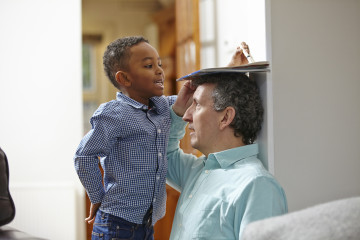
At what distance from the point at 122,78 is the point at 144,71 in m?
0.09

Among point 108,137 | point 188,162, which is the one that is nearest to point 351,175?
point 188,162

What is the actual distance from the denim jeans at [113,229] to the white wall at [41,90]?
1.83 metres

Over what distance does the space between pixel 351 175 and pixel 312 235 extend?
0.56 meters

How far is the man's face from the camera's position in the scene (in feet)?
4.15

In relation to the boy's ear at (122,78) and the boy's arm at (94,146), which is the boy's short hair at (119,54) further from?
the boy's arm at (94,146)

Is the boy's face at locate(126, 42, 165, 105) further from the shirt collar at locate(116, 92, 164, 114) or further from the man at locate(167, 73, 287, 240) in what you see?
the man at locate(167, 73, 287, 240)

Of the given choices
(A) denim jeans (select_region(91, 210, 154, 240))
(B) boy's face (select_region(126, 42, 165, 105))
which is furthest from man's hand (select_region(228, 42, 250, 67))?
(A) denim jeans (select_region(91, 210, 154, 240))

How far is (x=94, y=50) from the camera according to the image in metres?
7.34

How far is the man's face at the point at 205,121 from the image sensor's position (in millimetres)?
1264

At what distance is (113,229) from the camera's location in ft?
4.69

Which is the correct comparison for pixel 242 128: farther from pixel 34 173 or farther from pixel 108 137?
pixel 34 173

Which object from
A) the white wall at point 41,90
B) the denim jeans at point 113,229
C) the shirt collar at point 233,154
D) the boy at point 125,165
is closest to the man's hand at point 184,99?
the boy at point 125,165

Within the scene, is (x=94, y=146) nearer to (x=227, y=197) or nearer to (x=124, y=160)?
(x=124, y=160)

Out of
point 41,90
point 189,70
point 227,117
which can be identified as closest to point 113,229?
point 227,117
